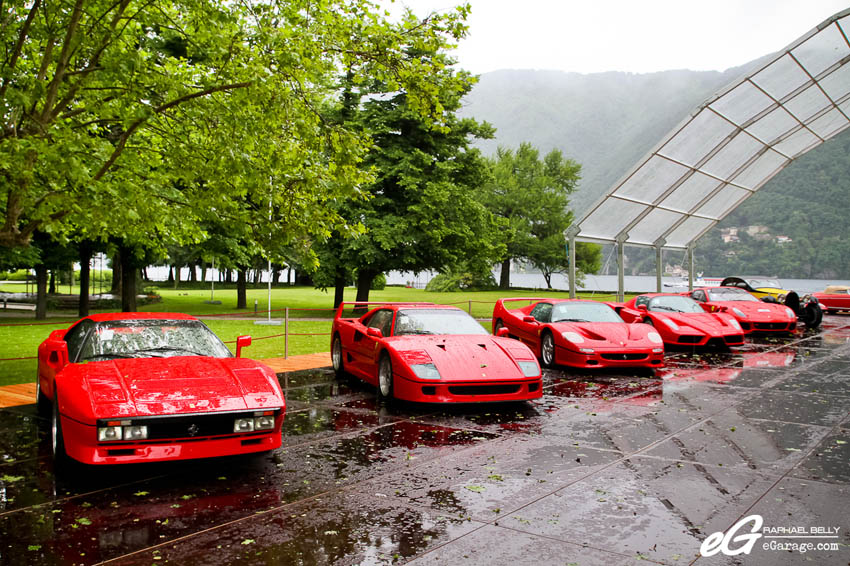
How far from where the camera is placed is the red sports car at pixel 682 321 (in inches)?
584

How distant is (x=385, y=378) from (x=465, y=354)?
3.84ft

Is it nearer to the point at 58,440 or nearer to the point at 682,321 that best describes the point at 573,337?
the point at 682,321

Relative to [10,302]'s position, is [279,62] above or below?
above

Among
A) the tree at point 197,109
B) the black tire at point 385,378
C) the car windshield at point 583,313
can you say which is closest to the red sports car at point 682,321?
the car windshield at point 583,313

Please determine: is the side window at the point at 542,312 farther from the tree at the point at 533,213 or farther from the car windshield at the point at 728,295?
the tree at the point at 533,213

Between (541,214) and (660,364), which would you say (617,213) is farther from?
(541,214)

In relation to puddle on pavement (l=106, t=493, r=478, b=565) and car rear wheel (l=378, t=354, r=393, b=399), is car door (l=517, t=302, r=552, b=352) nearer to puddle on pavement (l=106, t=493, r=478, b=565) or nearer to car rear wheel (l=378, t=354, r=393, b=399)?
car rear wheel (l=378, t=354, r=393, b=399)

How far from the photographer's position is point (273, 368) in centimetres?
1209

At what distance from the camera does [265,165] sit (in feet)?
33.4

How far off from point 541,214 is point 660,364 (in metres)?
59.3

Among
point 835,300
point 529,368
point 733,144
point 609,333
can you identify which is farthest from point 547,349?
point 835,300

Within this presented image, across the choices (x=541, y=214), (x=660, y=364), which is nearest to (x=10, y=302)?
(x=660, y=364)

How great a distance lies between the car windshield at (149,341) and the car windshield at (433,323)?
3.25 m
